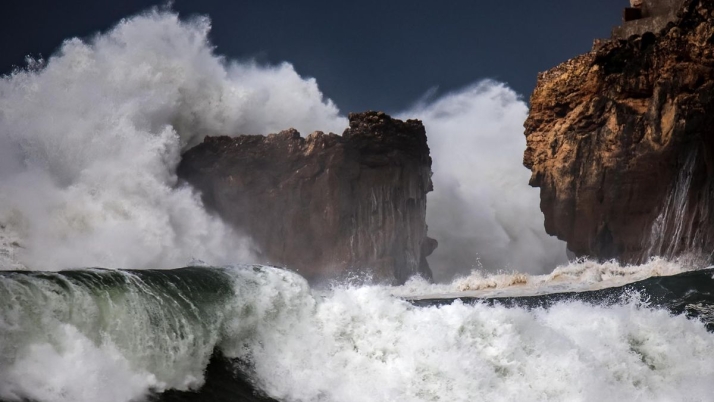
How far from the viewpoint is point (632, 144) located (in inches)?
1152

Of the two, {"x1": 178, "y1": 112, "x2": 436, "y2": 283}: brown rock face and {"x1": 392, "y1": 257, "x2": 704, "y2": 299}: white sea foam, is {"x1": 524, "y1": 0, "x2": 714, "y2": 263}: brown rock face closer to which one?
{"x1": 392, "y1": 257, "x2": 704, "y2": 299}: white sea foam

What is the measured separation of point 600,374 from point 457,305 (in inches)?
80.5

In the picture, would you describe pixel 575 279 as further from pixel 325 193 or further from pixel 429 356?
pixel 429 356

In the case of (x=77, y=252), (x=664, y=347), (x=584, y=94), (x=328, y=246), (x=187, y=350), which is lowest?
(x=187, y=350)

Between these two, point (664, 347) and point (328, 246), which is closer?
point (664, 347)

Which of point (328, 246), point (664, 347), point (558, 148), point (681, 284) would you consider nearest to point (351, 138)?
point (328, 246)

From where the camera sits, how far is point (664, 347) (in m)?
11.6

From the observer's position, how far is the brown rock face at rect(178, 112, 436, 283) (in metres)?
43.3

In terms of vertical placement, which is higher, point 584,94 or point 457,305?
point 584,94

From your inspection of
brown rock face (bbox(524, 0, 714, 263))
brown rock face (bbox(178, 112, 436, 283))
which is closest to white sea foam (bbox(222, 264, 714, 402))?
brown rock face (bbox(524, 0, 714, 263))

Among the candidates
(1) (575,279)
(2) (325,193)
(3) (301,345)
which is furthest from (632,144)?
(3) (301,345)

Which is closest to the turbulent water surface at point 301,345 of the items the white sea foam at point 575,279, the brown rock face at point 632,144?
the white sea foam at point 575,279

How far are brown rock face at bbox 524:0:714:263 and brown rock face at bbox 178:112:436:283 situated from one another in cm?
1172

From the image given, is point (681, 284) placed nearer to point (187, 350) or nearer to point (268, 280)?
point (268, 280)
